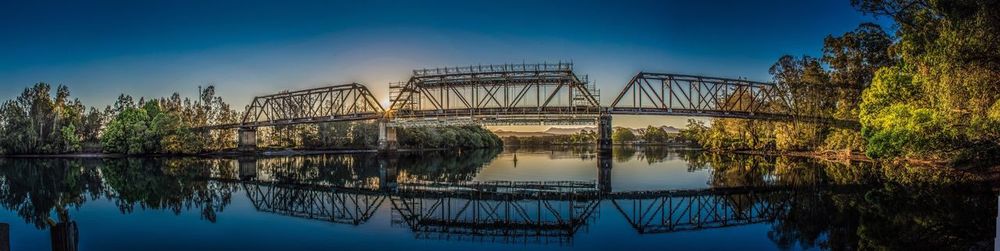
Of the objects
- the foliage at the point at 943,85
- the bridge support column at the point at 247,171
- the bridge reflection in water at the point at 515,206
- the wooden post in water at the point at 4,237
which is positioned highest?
the foliage at the point at 943,85

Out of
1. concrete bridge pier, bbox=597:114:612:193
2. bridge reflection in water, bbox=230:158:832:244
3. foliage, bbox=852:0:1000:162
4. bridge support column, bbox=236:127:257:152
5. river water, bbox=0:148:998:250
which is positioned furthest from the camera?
bridge support column, bbox=236:127:257:152

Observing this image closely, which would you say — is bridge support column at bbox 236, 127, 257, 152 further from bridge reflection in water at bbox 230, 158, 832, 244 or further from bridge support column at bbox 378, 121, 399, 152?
bridge reflection in water at bbox 230, 158, 832, 244

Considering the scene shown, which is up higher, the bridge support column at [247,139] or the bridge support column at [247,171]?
the bridge support column at [247,139]

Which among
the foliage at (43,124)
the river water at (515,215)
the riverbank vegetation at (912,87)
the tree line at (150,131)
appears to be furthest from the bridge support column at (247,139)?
the riverbank vegetation at (912,87)

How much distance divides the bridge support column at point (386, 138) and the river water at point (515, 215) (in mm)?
52620

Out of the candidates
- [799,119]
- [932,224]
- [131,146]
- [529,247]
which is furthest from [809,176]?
[131,146]

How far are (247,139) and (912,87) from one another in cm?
9901

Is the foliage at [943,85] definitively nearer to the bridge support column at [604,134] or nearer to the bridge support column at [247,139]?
the bridge support column at [604,134]

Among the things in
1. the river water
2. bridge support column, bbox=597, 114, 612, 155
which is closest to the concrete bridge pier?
bridge support column, bbox=597, 114, 612, 155

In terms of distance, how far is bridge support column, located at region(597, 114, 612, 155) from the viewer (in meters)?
60.8

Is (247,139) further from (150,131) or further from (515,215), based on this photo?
(515,215)

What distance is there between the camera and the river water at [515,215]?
1520cm

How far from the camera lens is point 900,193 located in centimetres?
2388

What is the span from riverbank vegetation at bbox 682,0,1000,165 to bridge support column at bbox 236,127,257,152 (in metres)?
87.6
